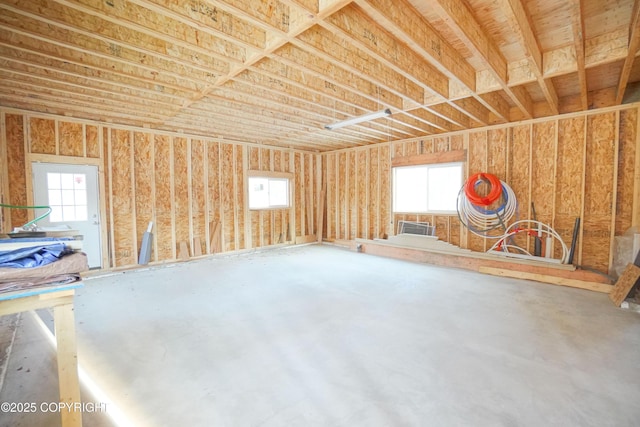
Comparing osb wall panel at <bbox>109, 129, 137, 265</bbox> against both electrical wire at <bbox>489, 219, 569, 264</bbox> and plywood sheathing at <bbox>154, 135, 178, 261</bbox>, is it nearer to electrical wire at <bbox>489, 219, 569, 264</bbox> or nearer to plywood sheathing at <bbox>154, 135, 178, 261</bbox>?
plywood sheathing at <bbox>154, 135, 178, 261</bbox>

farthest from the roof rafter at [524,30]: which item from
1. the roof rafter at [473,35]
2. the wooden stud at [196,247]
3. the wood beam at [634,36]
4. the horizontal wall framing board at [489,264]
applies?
the wooden stud at [196,247]

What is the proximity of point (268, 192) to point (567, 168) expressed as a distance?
22.1 ft

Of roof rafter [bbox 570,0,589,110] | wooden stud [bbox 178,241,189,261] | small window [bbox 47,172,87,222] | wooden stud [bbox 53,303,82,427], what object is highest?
roof rafter [bbox 570,0,589,110]

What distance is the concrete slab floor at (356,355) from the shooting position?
1.85 meters

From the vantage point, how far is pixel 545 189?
526 cm

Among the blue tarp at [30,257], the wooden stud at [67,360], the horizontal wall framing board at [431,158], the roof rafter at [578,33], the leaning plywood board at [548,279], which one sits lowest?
the leaning plywood board at [548,279]

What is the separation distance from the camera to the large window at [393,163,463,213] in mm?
6407

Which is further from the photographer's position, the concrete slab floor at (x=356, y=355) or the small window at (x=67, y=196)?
the small window at (x=67, y=196)

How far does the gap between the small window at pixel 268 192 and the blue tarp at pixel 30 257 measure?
19.6ft

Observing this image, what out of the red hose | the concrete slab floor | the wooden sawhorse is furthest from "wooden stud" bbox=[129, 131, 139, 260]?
the red hose

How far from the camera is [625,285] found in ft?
12.2

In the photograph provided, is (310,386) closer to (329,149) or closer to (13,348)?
(13,348)

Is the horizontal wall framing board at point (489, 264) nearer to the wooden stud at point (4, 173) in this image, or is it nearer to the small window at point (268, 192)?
the small window at point (268, 192)

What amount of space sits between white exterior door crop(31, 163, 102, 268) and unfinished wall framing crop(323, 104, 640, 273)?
6.83 m
